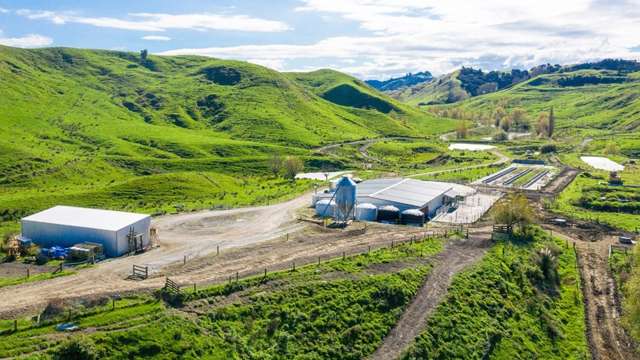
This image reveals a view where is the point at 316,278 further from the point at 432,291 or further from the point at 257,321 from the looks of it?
the point at 432,291

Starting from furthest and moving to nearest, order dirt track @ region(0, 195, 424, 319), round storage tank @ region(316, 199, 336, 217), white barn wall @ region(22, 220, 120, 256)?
round storage tank @ region(316, 199, 336, 217) → white barn wall @ region(22, 220, 120, 256) → dirt track @ region(0, 195, 424, 319)

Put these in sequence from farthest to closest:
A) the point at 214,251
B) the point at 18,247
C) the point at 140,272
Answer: the point at 214,251 → the point at 18,247 → the point at 140,272

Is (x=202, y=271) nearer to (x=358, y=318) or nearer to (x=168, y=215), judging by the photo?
(x=358, y=318)

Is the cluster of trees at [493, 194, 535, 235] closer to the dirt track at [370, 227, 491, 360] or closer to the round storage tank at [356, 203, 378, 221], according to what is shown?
the dirt track at [370, 227, 491, 360]

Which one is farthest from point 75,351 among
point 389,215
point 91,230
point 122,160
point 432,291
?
A: point 122,160

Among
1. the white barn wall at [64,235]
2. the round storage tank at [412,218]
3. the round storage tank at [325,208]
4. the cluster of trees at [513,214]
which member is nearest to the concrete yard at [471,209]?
the round storage tank at [412,218]

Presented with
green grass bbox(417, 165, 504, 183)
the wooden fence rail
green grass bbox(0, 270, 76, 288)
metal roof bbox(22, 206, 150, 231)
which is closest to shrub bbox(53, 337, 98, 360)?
the wooden fence rail

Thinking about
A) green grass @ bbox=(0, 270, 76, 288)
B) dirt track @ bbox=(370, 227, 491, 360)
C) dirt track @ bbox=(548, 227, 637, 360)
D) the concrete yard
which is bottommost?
dirt track @ bbox=(548, 227, 637, 360)

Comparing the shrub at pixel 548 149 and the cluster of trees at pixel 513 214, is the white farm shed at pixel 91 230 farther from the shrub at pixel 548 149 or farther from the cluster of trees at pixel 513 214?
the shrub at pixel 548 149

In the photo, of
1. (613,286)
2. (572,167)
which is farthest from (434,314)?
(572,167)
